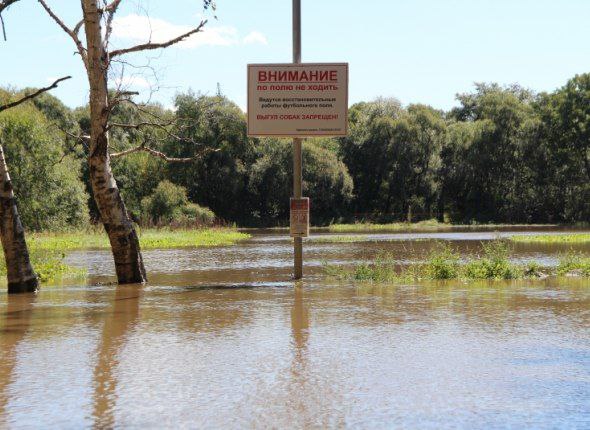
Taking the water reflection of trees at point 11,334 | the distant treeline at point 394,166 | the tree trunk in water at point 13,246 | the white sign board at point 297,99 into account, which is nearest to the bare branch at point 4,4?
the tree trunk in water at point 13,246

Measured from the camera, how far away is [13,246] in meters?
15.0

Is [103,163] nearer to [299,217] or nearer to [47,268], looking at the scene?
[299,217]

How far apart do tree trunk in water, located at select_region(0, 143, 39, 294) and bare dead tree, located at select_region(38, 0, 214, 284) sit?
5.38 feet

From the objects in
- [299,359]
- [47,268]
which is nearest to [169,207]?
[47,268]

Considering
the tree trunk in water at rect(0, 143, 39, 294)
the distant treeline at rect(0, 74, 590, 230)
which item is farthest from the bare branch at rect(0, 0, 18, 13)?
the distant treeline at rect(0, 74, 590, 230)

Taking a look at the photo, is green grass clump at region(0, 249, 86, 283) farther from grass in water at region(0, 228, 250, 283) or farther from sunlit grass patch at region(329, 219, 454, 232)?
sunlit grass patch at region(329, 219, 454, 232)

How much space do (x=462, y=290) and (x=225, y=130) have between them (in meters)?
60.0

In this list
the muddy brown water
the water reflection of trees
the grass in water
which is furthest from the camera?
the grass in water

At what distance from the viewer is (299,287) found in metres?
15.1

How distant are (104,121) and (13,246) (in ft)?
10.3

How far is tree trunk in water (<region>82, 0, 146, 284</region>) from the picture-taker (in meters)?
15.5

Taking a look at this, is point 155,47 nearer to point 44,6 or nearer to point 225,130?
point 44,6

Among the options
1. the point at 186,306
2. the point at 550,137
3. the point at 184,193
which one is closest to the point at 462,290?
the point at 186,306

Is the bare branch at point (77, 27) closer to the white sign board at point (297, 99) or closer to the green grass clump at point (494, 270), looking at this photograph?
the white sign board at point (297, 99)
